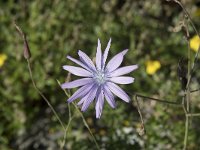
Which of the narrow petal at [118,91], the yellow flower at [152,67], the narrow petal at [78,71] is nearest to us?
the narrow petal at [118,91]

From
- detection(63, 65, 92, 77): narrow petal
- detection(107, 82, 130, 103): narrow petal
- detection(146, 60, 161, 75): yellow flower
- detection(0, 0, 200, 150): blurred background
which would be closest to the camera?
detection(107, 82, 130, 103): narrow petal

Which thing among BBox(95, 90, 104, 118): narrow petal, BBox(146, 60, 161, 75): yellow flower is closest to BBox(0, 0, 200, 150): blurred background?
BBox(146, 60, 161, 75): yellow flower

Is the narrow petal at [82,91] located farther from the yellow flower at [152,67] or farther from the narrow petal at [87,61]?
the yellow flower at [152,67]

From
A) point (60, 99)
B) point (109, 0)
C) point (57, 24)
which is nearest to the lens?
point (60, 99)

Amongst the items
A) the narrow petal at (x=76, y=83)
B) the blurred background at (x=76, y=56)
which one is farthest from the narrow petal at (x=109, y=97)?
the blurred background at (x=76, y=56)

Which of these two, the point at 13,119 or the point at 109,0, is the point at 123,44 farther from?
the point at 13,119

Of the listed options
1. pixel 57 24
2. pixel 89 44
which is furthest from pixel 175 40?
pixel 57 24

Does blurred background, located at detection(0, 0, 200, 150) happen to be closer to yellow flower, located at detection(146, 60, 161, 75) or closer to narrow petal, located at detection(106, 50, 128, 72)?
yellow flower, located at detection(146, 60, 161, 75)
